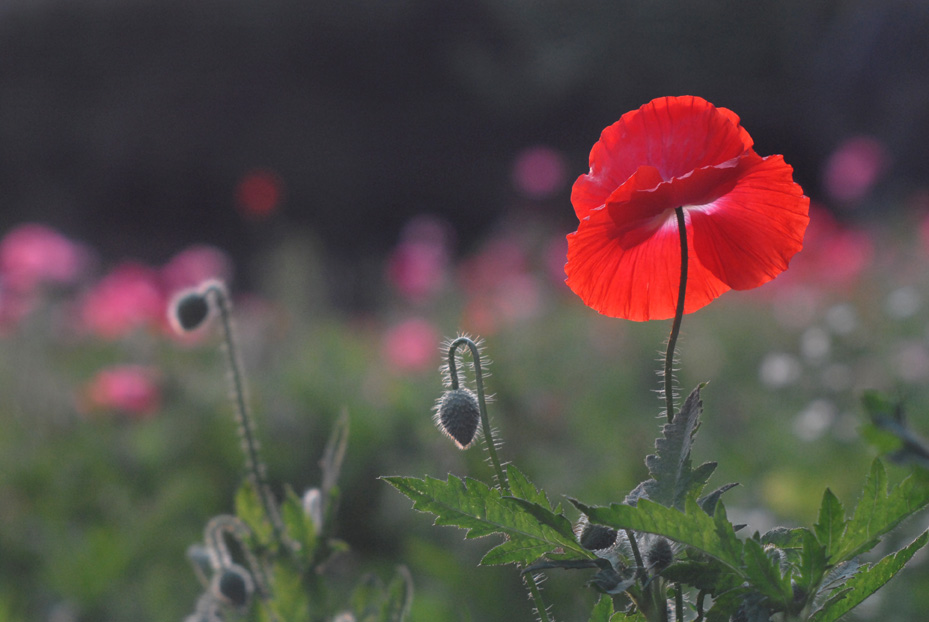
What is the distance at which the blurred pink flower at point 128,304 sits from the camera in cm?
→ 457

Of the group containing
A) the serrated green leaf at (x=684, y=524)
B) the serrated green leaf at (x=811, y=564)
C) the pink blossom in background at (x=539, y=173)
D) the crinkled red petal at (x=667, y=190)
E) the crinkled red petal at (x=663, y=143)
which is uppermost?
the pink blossom in background at (x=539, y=173)

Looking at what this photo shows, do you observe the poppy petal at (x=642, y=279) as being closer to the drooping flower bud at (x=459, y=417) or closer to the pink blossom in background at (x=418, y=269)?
the drooping flower bud at (x=459, y=417)

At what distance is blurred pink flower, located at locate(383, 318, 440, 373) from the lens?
4.24 metres

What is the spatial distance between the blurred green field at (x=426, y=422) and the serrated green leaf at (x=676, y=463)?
617 mm

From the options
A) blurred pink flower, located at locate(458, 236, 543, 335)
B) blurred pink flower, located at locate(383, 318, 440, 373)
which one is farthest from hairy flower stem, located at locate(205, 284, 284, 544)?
blurred pink flower, located at locate(458, 236, 543, 335)

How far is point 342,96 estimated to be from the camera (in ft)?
41.9

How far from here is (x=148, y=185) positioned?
12.6 metres

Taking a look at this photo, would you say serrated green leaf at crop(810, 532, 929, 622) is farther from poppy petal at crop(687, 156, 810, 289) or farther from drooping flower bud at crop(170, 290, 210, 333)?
drooping flower bud at crop(170, 290, 210, 333)

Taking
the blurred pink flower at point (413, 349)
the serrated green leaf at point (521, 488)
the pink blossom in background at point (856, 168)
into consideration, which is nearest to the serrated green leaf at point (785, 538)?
the serrated green leaf at point (521, 488)

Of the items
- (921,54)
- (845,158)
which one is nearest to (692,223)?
(845,158)

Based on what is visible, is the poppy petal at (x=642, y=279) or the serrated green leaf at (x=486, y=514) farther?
the poppy petal at (x=642, y=279)

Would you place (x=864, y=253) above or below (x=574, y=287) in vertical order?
above

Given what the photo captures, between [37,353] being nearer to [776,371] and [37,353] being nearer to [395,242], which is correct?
[776,371]

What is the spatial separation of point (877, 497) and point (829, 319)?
2415 millimetres
